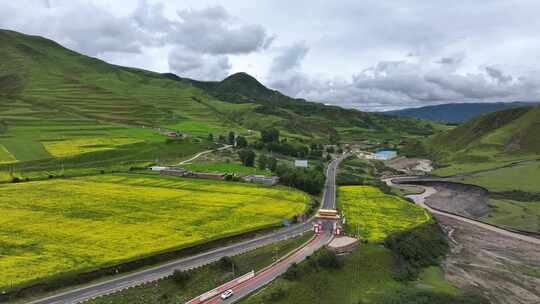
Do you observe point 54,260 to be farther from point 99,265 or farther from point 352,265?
point 352,265

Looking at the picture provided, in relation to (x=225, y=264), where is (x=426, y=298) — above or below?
below

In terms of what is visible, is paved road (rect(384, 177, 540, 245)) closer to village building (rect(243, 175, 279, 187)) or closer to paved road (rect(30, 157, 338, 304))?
village building (rect(243, 175, 279, 187))

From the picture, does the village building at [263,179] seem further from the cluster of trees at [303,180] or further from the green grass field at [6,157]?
the green grass field at [6,157]

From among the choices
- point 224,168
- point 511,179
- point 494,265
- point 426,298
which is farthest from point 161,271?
point 511,179

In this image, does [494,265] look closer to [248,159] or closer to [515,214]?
[515,214]

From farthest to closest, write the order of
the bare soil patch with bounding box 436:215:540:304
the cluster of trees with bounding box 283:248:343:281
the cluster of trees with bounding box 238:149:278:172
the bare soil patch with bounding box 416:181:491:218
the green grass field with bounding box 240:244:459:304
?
the cluster of trees with bounding box 238:149:278:172, the bare soil patch with bounding box 416:181:491:218, the bare soil patch with bounding box 436:215:540:304, the cluster of trees with bounding box 283:248:343:281, the green grass field with bounding box 240:244:459:304

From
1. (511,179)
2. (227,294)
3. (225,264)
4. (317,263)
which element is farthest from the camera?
(511,179)

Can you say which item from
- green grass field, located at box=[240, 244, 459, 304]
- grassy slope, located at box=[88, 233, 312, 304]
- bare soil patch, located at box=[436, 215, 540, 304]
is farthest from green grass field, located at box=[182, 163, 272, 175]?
green grass field, located at box=[240, 244, 459, 304]

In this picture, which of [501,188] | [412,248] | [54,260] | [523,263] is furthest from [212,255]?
[501,188]
